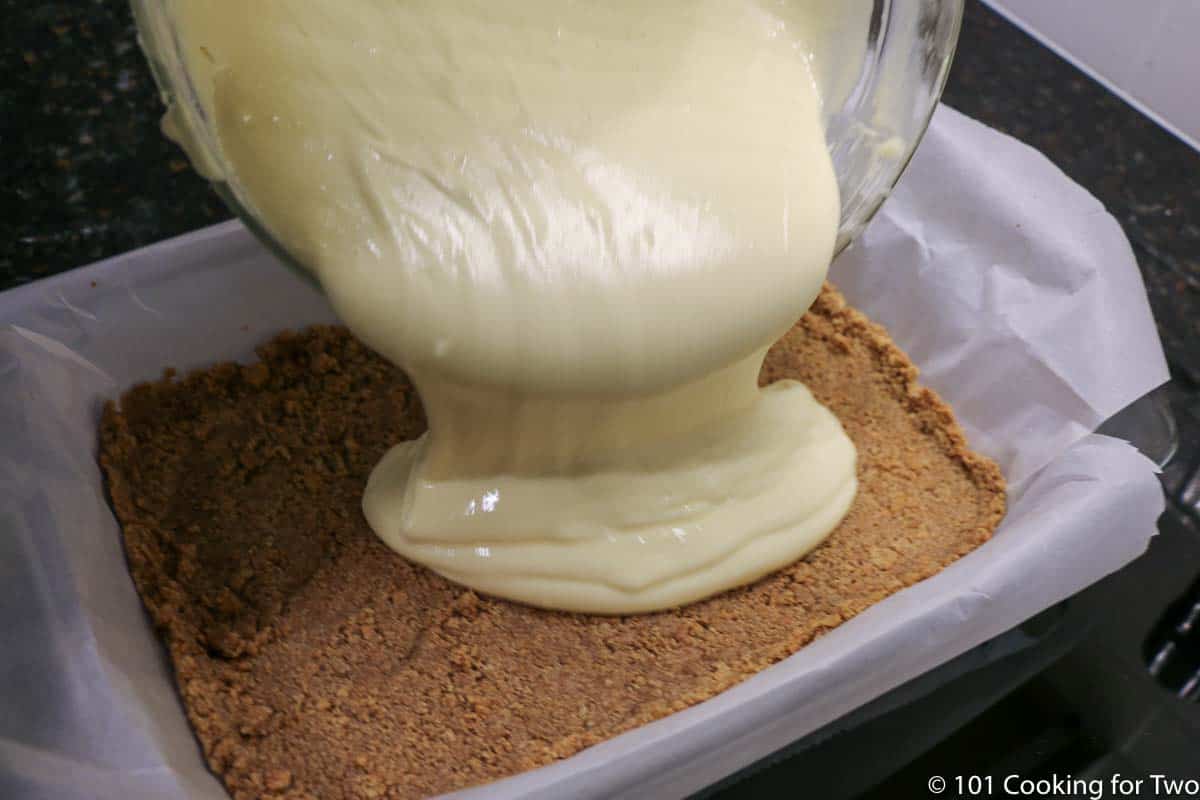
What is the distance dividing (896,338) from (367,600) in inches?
25.4

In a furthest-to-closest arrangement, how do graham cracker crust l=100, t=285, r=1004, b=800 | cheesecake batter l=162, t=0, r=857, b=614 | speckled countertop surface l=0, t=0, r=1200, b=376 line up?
speckled countertop surface l=0, t=0, r=1200, b=376
graham cracker crust l=100, t=285, r=1004, b=800
cheesecake batter l=162, t=0, r=857, b=614

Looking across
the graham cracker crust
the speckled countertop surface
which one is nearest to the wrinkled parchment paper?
the graham cracker crust

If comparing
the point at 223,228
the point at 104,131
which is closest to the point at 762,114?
the point at 223,228

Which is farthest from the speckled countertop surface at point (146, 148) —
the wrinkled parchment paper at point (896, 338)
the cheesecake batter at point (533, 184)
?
the cheesecake batter at point (533, 184)

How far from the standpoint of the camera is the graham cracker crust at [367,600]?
856mm

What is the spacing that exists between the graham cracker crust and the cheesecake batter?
108 millimetres

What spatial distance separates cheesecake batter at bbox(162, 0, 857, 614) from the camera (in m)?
0.75

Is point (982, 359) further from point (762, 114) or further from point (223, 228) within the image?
point (223, 228)

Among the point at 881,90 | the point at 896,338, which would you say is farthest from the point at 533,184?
the point at 896,338

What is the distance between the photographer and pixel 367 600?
939 mm

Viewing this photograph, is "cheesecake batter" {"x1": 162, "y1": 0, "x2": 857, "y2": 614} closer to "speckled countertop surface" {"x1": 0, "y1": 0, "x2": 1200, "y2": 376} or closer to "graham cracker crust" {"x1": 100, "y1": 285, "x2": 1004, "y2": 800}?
"graham cracker crust" {"x1": 100, "y1": 285, "x2": 1004, "y2": 800}

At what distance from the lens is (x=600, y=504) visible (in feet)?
3.09

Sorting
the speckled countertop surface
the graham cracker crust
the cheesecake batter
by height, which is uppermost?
the cheesecake batter

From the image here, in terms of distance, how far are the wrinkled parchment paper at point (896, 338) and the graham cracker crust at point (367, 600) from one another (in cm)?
3
